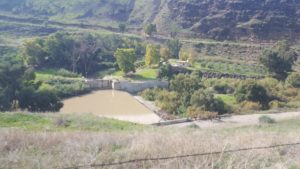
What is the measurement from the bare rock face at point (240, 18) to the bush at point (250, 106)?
2481 centimetres

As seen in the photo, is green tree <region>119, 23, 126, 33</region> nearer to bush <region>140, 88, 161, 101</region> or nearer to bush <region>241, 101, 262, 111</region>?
bush <region>140, 88, 161, 101</region>

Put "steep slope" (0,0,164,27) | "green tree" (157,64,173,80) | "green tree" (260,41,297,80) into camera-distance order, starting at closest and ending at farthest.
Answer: "green tree" (157,64,173,80), "green tree" (260,41,297,80), "steep slope" (0,0,164,27)

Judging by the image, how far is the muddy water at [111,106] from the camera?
24438 millimetres

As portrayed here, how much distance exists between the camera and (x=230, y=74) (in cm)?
3406

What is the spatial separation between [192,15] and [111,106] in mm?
27810

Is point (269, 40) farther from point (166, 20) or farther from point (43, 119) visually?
point (43, 119)

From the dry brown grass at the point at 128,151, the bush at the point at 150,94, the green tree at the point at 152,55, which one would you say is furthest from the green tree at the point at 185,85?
the dry brown grass at the point at 128,151

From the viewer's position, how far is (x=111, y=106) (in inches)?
1082

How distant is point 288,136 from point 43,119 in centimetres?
854

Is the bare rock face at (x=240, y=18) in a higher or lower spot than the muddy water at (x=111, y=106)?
higher

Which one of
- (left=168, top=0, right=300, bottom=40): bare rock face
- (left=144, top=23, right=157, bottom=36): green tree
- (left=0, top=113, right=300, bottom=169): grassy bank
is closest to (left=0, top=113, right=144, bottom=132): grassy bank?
(left=0, top=113, right=300, bottom=169): grassy bank

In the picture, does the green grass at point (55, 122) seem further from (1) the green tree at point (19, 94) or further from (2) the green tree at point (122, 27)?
(2) the green tree at point (122, 27)

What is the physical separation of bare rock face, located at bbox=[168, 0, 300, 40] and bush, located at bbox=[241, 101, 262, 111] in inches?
977

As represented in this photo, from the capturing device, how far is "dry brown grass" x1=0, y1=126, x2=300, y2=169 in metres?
6.41
